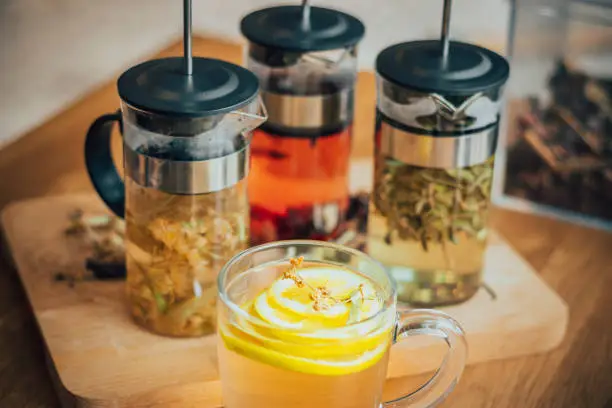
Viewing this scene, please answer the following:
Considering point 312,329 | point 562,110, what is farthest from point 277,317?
point 562,110

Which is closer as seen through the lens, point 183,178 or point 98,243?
point 183,178

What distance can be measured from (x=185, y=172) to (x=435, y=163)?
0.23m

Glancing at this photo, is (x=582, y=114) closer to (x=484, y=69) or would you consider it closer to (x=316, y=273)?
(x=484, y=69)

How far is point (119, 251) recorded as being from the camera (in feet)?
3.56

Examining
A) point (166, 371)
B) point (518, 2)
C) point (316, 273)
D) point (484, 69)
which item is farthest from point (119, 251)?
point (518, 2)

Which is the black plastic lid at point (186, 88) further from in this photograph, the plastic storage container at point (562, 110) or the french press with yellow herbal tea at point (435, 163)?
the plastic storage container at point (562, 110)

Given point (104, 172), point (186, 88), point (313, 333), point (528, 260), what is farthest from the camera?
point (528, 260)

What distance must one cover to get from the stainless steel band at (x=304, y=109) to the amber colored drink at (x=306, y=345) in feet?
0.81

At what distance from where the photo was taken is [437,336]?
85cm

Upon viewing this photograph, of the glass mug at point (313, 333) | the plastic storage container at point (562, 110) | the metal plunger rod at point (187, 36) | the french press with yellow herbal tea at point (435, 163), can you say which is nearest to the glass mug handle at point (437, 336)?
the glass mug at point (313, 333)

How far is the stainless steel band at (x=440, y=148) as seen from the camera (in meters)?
0.95

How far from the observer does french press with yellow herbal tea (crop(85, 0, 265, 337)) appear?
87 centimetres

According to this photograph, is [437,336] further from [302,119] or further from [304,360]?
[302,119]

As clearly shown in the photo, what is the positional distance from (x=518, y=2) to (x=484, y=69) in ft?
0.97
